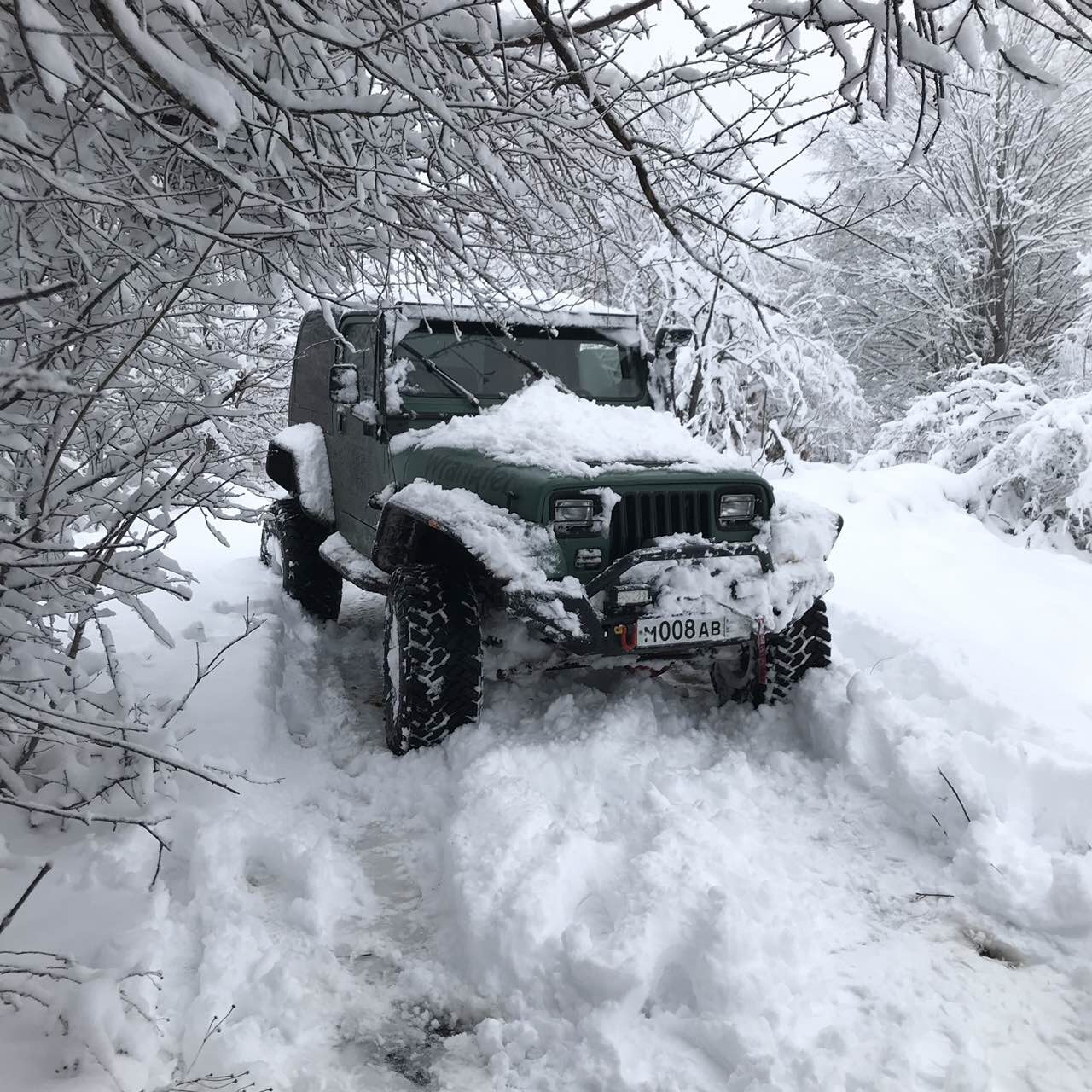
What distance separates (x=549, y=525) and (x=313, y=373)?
3.24 m

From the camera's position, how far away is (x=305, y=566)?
563cm

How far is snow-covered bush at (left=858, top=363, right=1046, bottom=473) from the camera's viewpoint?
9055mm

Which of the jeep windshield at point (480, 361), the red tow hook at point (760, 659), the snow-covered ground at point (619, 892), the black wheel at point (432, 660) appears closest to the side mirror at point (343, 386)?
the jeep windshield at point (480, 361)

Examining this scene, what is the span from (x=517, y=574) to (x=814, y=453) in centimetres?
1595

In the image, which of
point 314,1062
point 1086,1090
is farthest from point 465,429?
point 1086,1090

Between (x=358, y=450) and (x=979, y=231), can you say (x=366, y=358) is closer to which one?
(x=358, y=450)

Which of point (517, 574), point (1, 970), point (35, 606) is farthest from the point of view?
point (517, 574)

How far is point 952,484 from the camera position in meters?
8.23

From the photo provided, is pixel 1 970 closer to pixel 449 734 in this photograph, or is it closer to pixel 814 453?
pixel 449 734

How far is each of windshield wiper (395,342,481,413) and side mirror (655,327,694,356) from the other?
44.5 inches

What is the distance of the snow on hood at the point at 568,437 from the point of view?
3.51 meters

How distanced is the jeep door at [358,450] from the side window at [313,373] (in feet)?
0.83

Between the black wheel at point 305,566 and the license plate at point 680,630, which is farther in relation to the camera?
the black wheel at point 305,566

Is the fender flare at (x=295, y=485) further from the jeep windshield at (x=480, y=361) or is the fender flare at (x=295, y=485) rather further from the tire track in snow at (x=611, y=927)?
the tire track in snow at (x=611, y=927)
